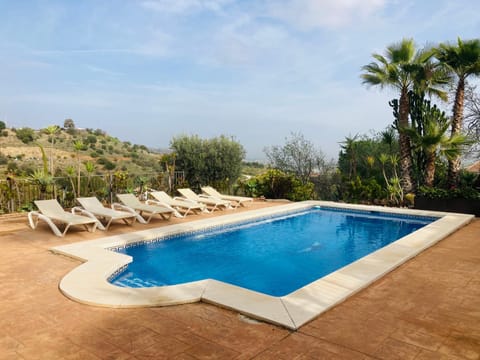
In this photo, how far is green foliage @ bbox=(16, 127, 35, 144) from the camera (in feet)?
100

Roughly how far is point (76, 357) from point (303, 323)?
2093 millimetres

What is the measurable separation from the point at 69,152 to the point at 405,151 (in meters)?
26.9

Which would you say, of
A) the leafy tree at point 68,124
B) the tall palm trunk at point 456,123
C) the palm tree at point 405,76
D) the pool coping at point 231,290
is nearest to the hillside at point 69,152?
the leafy tree at point 68,124

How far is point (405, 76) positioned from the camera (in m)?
13.2

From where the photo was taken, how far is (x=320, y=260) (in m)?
7.16

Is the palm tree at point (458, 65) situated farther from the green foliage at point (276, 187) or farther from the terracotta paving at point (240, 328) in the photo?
the terracotta paving at point (240, 328)

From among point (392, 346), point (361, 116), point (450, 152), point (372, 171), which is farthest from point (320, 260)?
point (361, 116)

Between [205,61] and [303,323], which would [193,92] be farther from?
[303,323]

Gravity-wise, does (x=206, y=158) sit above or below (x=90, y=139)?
below

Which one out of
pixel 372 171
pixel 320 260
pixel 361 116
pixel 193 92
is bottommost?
pixel 320 260

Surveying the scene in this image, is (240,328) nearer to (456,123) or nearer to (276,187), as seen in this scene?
(276,187)

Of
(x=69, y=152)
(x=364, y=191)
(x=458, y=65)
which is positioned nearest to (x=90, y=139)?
(x=69, y=152)

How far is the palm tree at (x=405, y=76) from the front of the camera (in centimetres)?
1294

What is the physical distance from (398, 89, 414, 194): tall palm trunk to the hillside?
15.0m
